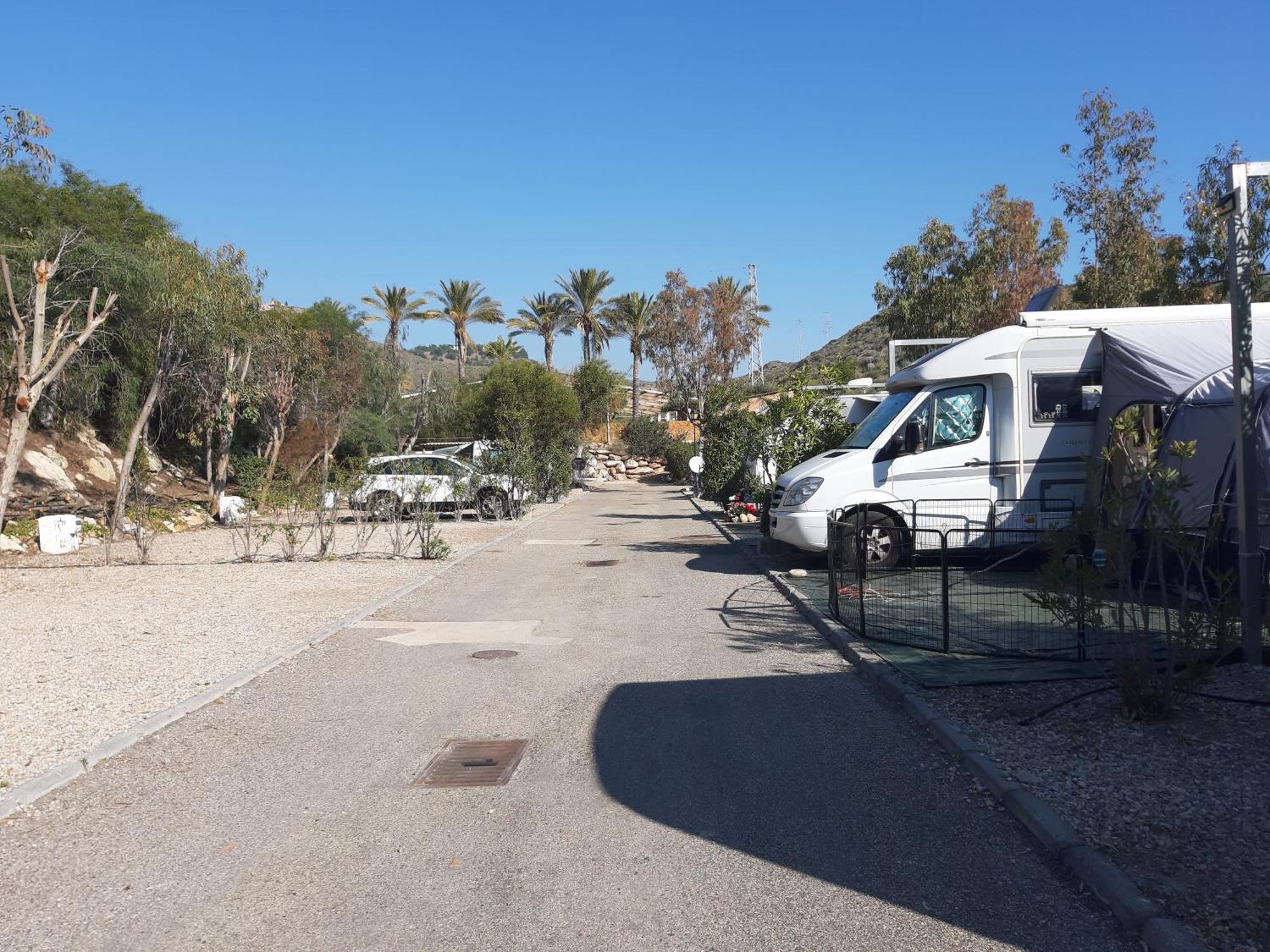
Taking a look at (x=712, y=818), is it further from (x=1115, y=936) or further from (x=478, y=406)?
(x=478, y=406)

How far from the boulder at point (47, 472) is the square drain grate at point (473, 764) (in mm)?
18956

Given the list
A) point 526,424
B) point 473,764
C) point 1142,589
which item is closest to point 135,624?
point 473,764

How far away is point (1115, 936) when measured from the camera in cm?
365

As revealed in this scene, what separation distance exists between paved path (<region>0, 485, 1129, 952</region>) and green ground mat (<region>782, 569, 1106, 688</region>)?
1.43 ft

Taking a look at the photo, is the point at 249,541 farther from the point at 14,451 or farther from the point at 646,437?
the point at 646,437

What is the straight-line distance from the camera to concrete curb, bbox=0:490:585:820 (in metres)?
5.38

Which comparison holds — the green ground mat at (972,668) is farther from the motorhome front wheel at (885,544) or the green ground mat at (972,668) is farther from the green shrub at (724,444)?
the green shrub at (724,444)

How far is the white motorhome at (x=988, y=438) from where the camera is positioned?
12.2 metres

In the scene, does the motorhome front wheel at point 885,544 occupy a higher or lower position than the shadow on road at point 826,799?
higher

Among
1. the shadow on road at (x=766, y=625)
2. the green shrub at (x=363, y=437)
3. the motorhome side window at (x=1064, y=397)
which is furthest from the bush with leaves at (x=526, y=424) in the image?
the motorhome side window at (x=1064, y=397)

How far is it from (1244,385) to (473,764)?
559 cm

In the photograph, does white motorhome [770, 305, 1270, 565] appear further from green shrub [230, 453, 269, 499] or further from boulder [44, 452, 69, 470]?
boulder [44, 452, 69, 470]

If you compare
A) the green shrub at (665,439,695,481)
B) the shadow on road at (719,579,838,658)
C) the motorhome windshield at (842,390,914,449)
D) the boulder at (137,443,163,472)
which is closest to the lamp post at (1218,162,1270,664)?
the shadow on road at (719,579,838,658)

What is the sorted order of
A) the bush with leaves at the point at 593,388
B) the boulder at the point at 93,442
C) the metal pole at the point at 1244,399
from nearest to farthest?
the metal pole at the point at 1244,399
the boulder at the point at 93,442
the bush with leaves at the point at 593,388
